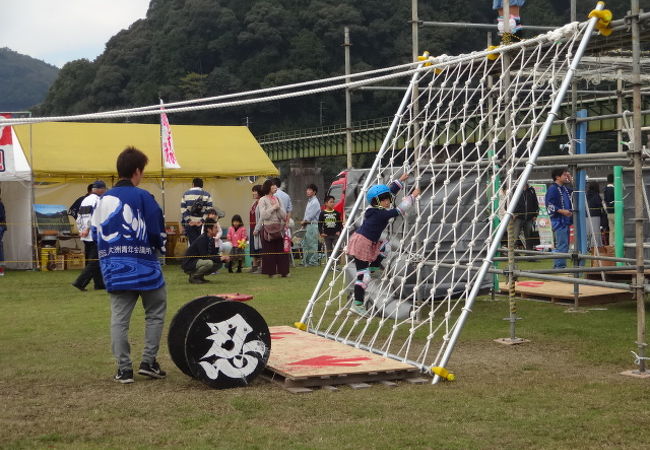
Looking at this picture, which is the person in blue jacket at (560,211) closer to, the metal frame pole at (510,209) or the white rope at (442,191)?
the white rope at (442,191)

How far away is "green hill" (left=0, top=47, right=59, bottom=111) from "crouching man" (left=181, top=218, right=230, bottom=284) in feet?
425

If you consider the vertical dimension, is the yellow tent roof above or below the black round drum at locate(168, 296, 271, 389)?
above

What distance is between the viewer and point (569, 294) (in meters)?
11.8

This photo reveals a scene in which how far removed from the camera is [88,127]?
21.1 meters

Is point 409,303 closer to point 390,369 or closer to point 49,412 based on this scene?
point 390,369

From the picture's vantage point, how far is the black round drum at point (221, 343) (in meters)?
7.00

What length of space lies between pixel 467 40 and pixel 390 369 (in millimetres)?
54924

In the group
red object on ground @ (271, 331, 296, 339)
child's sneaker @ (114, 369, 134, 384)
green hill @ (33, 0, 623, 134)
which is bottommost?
child's sneaker @ (114, 369, 134, 384)

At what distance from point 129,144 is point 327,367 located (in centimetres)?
1469

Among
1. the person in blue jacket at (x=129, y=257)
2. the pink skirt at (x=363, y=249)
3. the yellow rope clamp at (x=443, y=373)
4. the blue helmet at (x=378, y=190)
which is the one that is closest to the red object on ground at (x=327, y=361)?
the yellow rope clamp at (x=443, y=373)

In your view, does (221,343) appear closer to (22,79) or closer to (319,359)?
(319,359)

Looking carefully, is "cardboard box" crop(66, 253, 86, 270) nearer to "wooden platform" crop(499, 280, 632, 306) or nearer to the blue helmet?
"wooden platform" crop(499, 280, 632, 306)

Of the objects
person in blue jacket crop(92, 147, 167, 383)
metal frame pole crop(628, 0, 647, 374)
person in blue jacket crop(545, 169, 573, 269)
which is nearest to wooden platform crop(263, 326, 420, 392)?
person in blue jacket crop(92, 147, 167, 383)

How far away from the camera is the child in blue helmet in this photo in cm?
1034
